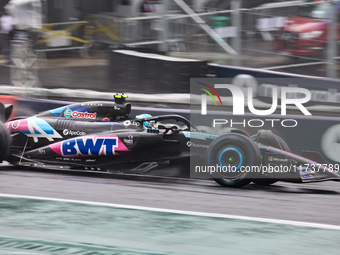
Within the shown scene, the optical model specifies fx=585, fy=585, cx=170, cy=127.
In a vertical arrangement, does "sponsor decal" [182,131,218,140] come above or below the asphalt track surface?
above

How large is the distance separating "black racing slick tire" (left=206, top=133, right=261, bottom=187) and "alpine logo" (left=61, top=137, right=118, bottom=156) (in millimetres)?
1156

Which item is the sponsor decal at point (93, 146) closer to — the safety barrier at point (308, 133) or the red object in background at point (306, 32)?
the safety barrier at point (308, 133)

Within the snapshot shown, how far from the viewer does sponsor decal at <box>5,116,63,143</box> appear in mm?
7156

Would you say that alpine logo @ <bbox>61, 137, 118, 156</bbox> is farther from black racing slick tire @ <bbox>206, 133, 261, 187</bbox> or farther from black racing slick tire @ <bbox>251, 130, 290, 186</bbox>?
black racing slick tire @ <bbox>251, 130, 290, 186</bbox>

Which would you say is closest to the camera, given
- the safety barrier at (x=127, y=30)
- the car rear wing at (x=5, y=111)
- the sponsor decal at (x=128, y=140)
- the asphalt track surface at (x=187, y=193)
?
the asphalt track surface at (x=187, y=193)

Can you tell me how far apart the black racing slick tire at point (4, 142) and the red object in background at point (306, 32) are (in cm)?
448

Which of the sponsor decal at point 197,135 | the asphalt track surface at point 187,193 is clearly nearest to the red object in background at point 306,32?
the asphalt track surface at point 187,193

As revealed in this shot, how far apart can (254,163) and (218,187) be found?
59cm

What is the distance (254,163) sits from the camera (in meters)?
6.44

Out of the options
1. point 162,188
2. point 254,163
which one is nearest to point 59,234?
point 162,188

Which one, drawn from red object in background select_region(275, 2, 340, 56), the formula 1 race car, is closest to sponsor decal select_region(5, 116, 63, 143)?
the formula 1 race car

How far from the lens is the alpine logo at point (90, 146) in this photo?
6.87 meters

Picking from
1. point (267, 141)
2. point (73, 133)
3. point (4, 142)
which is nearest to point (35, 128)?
point (4, 142)

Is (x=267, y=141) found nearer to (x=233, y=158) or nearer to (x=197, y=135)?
(x=233, y=158)
